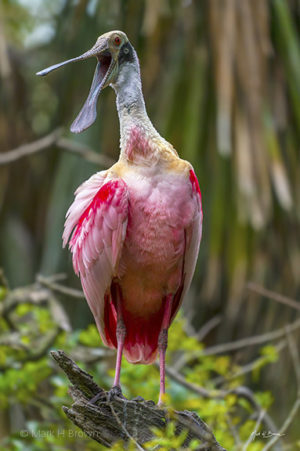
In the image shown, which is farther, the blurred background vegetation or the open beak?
the blurred background vegetation

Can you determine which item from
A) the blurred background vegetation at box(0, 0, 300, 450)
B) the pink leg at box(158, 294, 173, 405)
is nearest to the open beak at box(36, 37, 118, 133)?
the pink leg at box(158, 294, 173, 405)

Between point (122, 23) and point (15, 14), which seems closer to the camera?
point (122, 23)

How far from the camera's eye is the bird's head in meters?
4.06

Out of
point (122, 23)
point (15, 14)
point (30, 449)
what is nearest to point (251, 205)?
point (122, 23)

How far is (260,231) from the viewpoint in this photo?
24.7 feet

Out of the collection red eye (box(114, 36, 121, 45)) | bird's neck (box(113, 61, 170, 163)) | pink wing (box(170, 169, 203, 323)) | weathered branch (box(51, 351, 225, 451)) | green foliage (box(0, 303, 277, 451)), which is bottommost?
green foliage (box(0, 303, 277, 451))

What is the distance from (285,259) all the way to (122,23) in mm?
2602

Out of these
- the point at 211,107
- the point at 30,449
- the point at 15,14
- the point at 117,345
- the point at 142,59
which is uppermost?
the point at 15,14

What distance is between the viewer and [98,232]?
13.2ft

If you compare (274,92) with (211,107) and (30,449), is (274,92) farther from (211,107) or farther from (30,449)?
(30,449)

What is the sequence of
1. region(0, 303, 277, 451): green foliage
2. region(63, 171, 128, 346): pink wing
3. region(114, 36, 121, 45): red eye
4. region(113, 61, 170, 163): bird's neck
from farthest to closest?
region(0, 303, 277, 451): green foliage < region(114, 36, 121, 45): red eye < region(113, 61, 170, 163): bird's neck < region(63, 171, 128, 346): pink wing

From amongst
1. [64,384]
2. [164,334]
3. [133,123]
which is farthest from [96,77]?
[64,384]

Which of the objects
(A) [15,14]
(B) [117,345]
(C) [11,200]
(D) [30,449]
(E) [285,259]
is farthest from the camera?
(A) [15,14]

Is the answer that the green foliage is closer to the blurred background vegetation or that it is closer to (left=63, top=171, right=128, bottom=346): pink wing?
(left=63, top=171, right=128, bottom=346): pink wing
